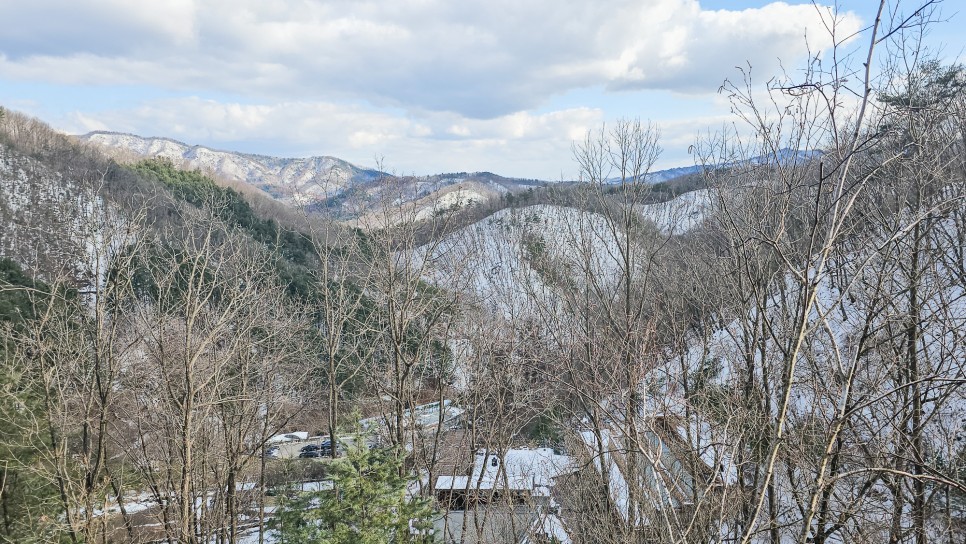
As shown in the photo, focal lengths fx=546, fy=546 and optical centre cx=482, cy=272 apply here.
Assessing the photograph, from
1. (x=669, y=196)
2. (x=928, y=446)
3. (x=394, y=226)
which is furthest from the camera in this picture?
(x=669, y=196)

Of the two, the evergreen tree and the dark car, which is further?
the dark car

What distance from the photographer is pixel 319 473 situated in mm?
23500

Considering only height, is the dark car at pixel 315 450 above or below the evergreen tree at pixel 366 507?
below

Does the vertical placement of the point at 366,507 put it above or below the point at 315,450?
above

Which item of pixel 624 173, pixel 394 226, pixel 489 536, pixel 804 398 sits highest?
pixel 624 173

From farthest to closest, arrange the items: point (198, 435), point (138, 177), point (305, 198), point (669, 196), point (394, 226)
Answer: point (669, 196) → point (138, 177) → point (305, 198) → point (198, 435) → point (394, 226)

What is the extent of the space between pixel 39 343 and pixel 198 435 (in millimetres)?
3771

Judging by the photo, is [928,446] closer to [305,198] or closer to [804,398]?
[804,398]

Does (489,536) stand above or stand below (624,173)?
below

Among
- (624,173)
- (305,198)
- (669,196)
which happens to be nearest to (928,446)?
(624,173)

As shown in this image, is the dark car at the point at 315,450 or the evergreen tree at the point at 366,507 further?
the dark car at the point at 315,450

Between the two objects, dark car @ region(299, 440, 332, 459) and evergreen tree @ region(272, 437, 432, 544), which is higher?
evergreen tree @ region(272, 437, 432, 544)

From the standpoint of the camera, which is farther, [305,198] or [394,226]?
[305,198]

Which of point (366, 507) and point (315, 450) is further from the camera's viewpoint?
point (315, 450)
